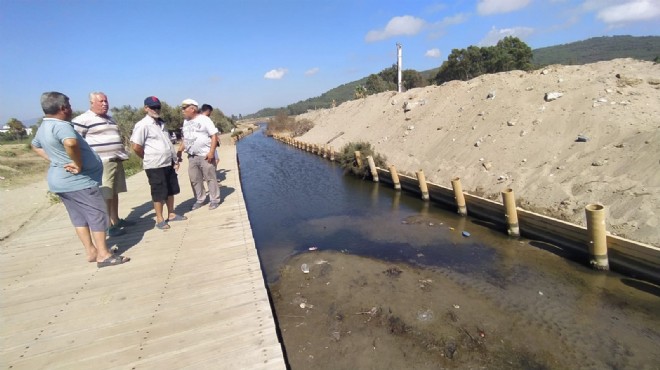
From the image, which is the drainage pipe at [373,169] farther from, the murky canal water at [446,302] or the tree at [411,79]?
the tree at [411,79]

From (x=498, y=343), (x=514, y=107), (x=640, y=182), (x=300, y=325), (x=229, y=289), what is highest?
(x=514, y=107)

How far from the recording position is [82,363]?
253cm

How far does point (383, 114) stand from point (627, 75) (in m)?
14.1

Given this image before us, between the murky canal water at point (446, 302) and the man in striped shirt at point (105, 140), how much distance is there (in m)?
3.03

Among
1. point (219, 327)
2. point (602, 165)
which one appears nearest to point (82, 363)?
point (219, 327)

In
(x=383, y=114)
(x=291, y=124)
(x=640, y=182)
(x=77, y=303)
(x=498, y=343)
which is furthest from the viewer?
(x=291, y=124)

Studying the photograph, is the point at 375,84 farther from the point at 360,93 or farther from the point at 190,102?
the point at 190,102

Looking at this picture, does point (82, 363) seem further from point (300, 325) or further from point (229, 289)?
point (300, 325)

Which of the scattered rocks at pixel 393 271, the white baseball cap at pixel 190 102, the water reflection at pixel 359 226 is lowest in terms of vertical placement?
the scattered rocks at pixel 393 271

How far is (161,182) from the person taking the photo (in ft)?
16.5

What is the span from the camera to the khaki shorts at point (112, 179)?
4.79 m

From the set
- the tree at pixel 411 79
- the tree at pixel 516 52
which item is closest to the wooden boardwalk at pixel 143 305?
the tree at pixel 516 52

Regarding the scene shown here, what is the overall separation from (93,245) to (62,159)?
1136mm

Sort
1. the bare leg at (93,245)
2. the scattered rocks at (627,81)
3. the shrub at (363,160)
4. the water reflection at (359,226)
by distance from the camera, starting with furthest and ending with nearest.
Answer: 1. the shrub at (363,160)
2. the scattered rocks at (627,81)
3. the water reflection at (359,226)
4. the bare leg at (93,245)
